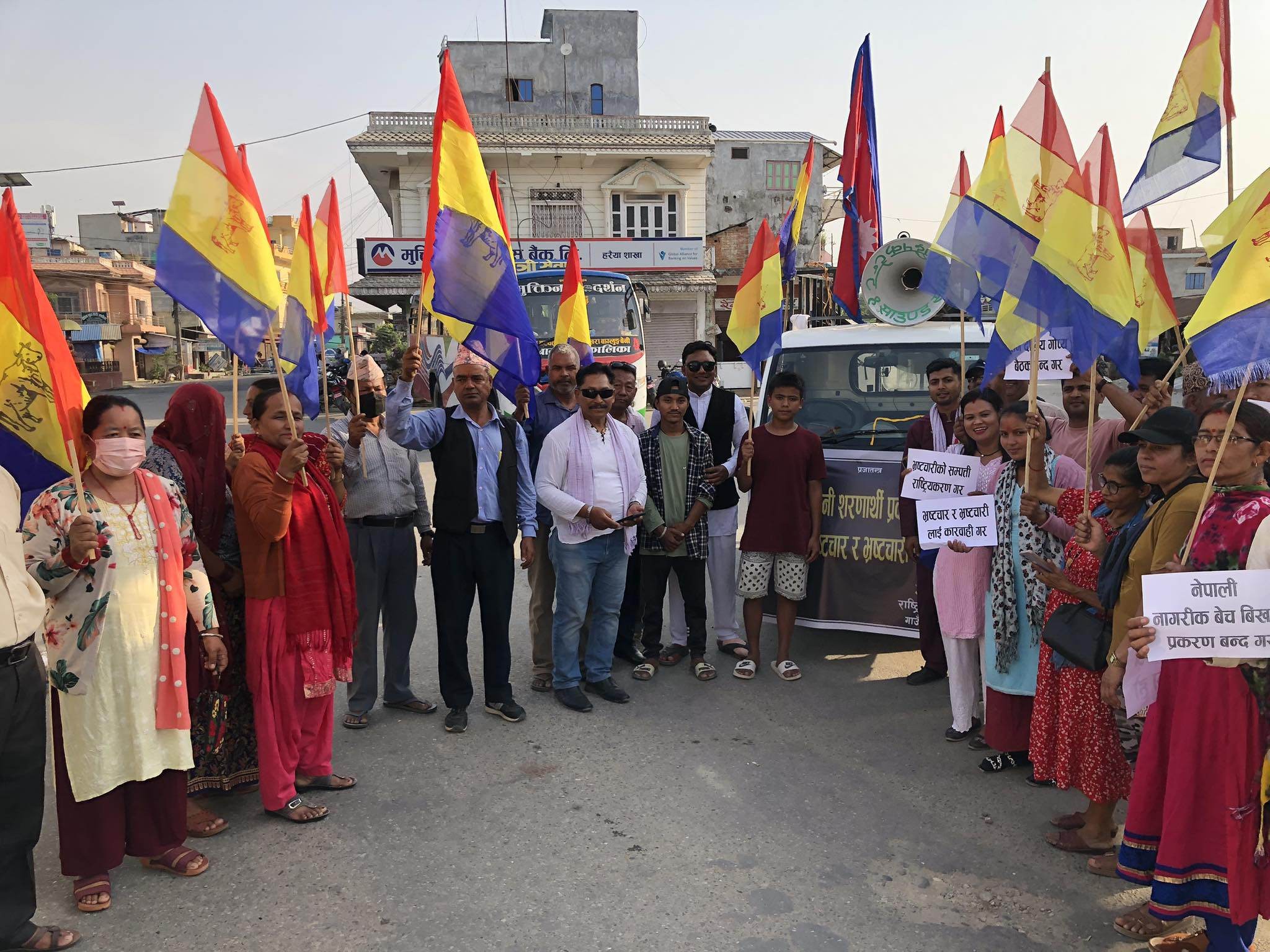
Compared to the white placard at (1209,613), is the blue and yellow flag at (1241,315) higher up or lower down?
higher up

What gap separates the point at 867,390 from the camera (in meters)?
6.08

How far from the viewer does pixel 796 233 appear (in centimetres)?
670

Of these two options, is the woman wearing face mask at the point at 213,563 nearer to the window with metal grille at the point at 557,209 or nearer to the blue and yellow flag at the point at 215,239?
the blue and yellow flag at the point at 215,239

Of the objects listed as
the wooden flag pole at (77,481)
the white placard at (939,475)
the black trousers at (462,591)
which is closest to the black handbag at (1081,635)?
the white placard at (939,475)

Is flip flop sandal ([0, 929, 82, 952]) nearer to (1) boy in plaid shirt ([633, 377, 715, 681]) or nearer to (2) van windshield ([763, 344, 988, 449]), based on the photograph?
(1) boy in plaid shirt ([633, 377, 715, 681])

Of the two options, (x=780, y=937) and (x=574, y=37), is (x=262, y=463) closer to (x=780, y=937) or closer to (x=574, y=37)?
(x=780, y=937)

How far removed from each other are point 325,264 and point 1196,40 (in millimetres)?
4788

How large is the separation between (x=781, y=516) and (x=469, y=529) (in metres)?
1.82

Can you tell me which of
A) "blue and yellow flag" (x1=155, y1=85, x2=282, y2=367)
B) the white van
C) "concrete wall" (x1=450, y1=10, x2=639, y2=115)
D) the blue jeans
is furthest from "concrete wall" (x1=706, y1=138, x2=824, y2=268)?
"blue and yellow flag" (x1=155, y1=85, x2=282, y2=367)

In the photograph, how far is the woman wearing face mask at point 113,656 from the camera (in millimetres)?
3168

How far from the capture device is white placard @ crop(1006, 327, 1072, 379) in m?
4.53

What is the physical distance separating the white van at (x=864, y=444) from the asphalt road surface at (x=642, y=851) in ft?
2.63

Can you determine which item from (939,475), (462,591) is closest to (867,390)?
(939,475)

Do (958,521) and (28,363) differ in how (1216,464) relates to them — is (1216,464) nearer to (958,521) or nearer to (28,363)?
(958,521)
